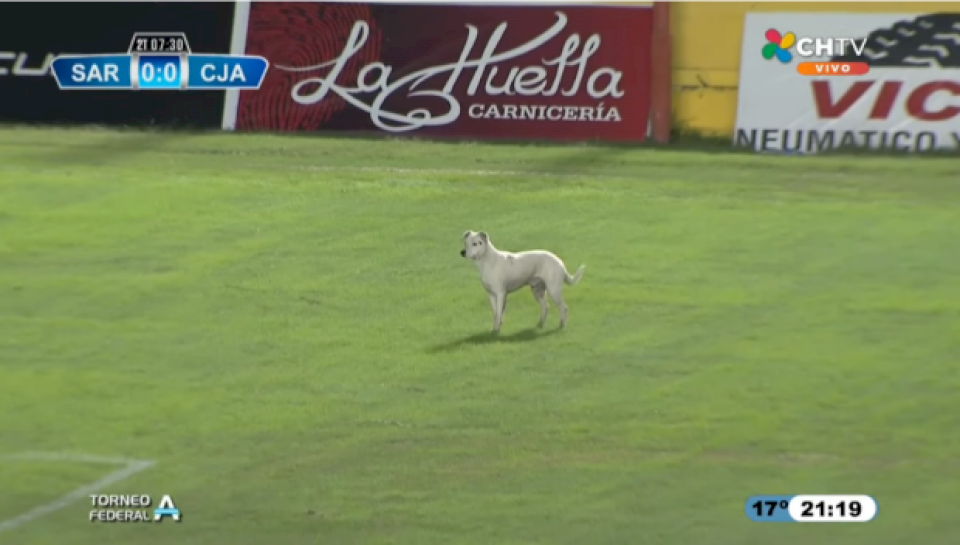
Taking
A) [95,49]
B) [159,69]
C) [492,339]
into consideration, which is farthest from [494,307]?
[95,49]

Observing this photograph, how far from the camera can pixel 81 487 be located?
15508 mm

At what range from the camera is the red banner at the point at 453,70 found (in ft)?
103

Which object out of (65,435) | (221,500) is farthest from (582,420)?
(65,435)

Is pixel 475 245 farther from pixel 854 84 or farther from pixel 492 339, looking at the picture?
pixel 854 84

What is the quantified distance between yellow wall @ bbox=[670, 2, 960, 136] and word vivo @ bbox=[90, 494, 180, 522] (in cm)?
1828

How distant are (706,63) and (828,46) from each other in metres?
2.21

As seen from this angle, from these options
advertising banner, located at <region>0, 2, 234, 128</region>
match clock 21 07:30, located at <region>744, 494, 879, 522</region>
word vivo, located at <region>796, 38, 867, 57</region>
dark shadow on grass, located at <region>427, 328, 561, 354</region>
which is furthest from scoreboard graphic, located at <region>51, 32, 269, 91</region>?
match clock 21 07:30, located at <region>744, 494, 879, 522</region>

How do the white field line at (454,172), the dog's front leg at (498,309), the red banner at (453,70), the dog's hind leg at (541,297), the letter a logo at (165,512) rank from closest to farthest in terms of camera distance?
1. the letter a logo at (165,512)
2. the dog's front leg at (498,309)
3. the dog's hind leg at (541,297)
4. the white field line at (454,172)
5. the red banner at (453,70)

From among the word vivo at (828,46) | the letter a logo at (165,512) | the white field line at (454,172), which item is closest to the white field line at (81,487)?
the letter a logo at (165,512)

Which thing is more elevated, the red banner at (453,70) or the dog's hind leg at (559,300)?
the red banner at (453,70)

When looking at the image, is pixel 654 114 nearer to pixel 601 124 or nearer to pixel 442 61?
pixel 601 124

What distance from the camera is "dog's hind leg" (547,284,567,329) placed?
63.1ft

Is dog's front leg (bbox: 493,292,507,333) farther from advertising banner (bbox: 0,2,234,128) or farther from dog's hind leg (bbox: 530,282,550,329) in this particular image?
advertising banner (bbox: 0,2,234,128)

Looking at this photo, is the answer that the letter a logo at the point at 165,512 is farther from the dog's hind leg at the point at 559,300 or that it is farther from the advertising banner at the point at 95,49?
the advertising banner at the point at 95,49
